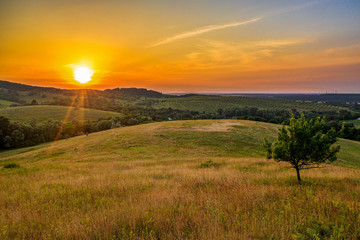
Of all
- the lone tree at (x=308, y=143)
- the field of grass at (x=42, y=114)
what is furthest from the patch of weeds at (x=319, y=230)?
the field of grass at (x=42, y=114)

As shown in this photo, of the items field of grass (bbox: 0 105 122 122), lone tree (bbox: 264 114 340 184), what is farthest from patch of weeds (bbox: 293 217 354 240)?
field of grass (bbox: 0 105 122 122)

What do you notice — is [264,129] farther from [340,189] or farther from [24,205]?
[24,205]

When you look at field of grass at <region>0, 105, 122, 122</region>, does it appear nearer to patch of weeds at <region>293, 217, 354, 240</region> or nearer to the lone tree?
the lone tree

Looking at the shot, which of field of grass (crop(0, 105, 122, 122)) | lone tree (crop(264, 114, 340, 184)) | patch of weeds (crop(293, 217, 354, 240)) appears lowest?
field of grass (crop(0, 105, 122, 122))

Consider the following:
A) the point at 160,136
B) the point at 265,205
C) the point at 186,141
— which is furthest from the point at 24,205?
the point at 160,136

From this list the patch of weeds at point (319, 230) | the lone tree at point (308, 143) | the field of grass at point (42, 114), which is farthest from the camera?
the field of grass at point (42, 114)

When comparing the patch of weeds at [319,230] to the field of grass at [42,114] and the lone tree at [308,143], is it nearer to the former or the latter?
the lone tree at [308,143]

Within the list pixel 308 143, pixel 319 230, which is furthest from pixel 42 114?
pixel 319 230

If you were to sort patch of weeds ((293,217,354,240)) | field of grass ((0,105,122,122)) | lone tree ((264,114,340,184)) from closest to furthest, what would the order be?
patch of weeds ((293,217,354,240)) < lone tree ((264,114,340,184)) < field of grass ((0,105,122,122))

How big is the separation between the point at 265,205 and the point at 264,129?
43.1 meters

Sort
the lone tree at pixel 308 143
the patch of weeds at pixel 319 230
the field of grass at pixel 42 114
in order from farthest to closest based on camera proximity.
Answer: the field of grass at pixel 42 114
the lone tree at pixel 308 143
the patch of weeds at pixel 319 230

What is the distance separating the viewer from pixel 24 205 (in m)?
6.04

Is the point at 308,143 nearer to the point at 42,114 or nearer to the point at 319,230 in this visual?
the point at 319,230

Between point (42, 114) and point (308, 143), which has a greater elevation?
point (308, 143)
